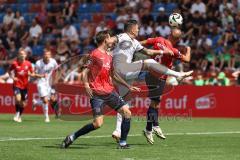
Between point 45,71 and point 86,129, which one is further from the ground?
point 86,129

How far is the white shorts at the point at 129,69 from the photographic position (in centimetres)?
1617

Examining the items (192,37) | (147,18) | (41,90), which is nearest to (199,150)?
(41,90)

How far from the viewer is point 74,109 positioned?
3006cm

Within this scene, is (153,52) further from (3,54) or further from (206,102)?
(3,54)

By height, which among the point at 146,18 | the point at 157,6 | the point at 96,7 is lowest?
the point at 96,7

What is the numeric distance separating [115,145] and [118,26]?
18.5 m

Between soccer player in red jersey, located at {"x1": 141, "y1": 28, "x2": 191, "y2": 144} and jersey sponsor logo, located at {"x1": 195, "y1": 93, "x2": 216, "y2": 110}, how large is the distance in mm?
11526

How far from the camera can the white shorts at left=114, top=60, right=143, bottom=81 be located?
637 inches

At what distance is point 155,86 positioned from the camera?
1747 cm

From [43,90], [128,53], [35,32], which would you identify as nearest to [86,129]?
[128,53]

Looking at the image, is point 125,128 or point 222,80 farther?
point 222,80

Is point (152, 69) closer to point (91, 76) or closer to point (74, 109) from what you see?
point (91, 76)

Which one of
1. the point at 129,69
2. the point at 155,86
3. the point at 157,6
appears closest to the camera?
the point at 129,69

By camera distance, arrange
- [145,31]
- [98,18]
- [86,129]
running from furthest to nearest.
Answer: [98,18] < [145,31] < [86,129]
